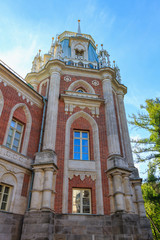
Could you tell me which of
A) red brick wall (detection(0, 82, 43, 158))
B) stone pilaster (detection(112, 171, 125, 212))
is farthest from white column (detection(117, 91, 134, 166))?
red brick wall (detection(0, 82, 43, 158))

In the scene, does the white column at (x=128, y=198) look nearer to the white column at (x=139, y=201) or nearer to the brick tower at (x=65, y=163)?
the brick tower at (x=65, y=163)

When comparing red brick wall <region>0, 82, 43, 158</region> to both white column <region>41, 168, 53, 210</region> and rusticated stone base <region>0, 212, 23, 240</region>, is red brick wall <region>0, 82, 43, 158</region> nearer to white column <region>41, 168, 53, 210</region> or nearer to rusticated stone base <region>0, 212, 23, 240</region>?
white column <region>41, 168, 53, 210</region>

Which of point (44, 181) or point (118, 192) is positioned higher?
Result: point (44, 181)

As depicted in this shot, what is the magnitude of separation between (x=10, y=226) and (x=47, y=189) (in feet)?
8.06

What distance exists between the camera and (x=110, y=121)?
14359mm

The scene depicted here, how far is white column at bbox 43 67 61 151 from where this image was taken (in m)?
12.4

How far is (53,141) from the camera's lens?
1251 cm

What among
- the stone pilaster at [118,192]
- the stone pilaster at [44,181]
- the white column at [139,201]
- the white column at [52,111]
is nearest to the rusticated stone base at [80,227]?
the stone pilaster at [118,192]

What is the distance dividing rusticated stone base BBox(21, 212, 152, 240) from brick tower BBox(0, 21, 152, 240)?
42 mm

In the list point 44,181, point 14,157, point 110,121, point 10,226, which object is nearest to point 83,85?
point 110,121

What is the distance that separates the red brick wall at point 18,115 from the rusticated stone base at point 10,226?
3700 millimetres

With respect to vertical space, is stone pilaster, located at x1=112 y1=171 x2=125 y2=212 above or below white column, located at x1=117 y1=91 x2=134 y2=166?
below

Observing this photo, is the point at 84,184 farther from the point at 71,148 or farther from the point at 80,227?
the point at 71,148

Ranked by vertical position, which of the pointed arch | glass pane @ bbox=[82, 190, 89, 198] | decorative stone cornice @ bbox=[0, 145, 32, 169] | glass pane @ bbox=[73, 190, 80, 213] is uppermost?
the pointed arch
